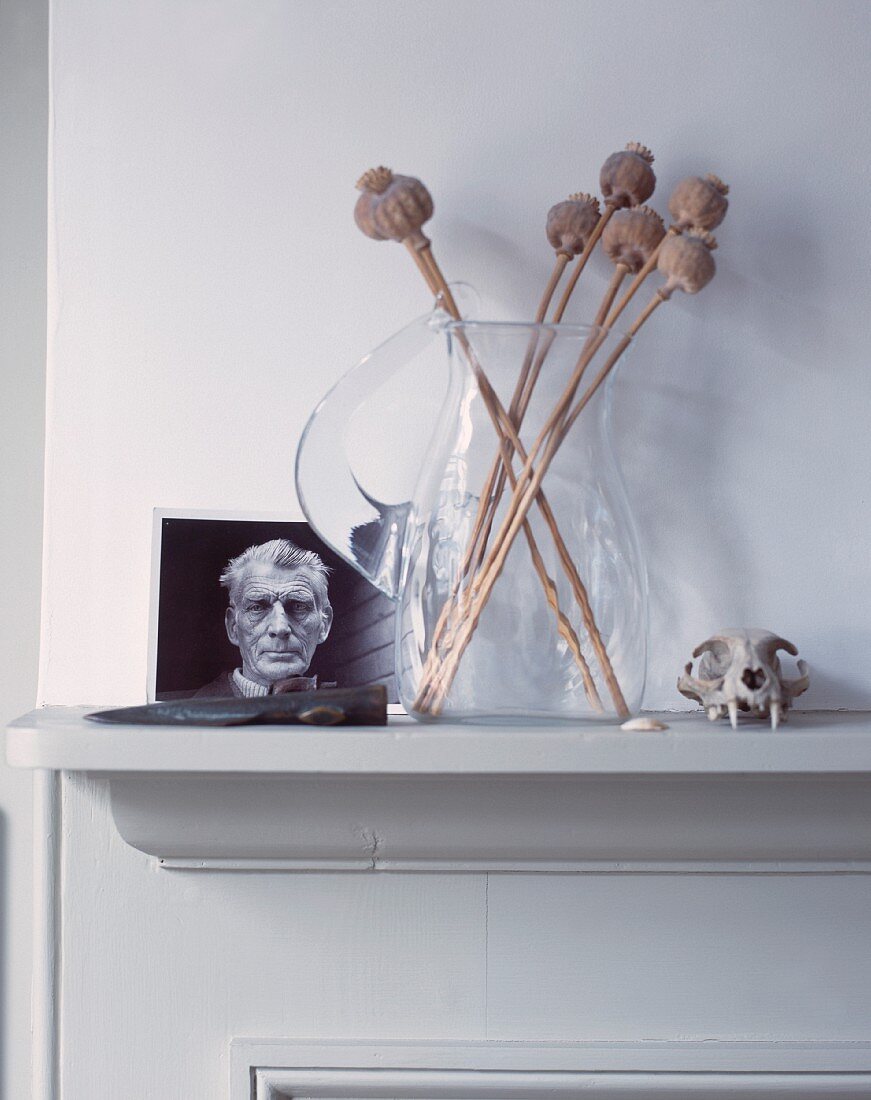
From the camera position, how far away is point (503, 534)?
58 centimetres

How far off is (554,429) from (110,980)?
0.42m

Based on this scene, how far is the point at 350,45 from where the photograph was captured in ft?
2.32

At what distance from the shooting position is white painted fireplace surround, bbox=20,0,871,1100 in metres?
0.64

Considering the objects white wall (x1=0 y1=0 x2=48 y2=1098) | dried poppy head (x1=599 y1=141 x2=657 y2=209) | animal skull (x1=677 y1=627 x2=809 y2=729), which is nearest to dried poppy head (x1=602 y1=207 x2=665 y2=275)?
dried poppy head (x1=599 y1=141 x2=657 y2=209)

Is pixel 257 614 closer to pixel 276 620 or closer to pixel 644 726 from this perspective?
pixel 276 620

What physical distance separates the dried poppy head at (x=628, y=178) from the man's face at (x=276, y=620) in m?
0.30

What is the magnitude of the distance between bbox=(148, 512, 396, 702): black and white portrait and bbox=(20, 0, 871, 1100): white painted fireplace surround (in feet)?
0.09

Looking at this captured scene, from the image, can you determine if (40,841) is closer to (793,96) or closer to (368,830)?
(368,830)

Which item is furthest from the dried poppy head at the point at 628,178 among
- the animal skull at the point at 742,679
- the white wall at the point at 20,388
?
the white wall at the point at 20,388

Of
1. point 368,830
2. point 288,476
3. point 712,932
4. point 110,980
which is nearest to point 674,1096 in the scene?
point 712,932

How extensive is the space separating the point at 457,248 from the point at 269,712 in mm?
336

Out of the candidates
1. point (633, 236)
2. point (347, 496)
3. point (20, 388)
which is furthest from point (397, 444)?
point (20, 388)

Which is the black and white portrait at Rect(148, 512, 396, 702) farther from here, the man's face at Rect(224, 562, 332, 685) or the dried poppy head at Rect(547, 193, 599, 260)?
the dried poppy head at Rect(547, 193, 599, 260)

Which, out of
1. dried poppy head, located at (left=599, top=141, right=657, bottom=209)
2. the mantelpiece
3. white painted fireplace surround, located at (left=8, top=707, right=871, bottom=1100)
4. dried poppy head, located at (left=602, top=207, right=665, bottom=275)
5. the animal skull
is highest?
dried poppy head, located at (left=599, top=141, right=657, bottom=209)
